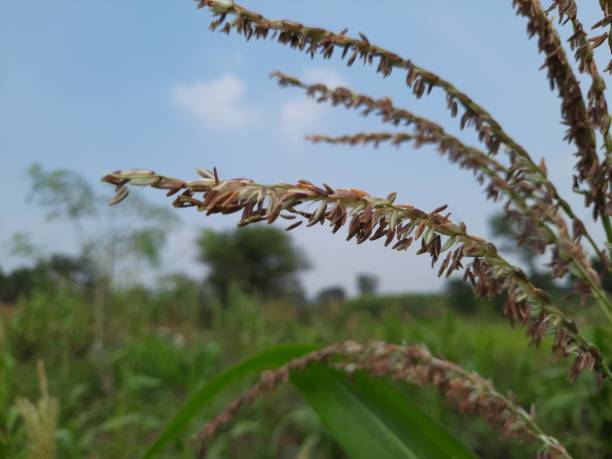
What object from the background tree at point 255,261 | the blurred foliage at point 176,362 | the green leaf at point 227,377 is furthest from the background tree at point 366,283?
the green leaf at point 227,377

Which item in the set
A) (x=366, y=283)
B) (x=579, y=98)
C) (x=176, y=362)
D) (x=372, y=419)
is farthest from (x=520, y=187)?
(x=366, y=283)

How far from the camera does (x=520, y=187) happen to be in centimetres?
122

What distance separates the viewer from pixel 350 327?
7516 millimetres

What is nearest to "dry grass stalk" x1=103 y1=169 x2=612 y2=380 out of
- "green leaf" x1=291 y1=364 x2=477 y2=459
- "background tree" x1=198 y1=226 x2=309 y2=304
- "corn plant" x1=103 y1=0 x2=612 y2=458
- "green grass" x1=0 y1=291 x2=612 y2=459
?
"corn plant" x1=103 y1=0 x2=612 y2=458

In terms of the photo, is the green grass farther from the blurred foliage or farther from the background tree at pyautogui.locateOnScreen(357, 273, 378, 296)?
the background tree at pyautogui.locateOnScreen(357, 273, 378, 296)

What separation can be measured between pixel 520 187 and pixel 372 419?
0.56 meters

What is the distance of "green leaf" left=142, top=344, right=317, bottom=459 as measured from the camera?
131 cm

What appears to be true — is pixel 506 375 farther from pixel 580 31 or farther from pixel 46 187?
pixel 46 187

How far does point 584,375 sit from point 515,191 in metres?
1.93

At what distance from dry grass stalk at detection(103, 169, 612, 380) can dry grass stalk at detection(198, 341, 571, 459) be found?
7.4 inches

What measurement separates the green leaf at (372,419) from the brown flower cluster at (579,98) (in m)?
0.53

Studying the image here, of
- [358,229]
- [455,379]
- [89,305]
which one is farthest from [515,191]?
[89,305]

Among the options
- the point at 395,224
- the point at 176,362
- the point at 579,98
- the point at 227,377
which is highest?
the point at 579,98

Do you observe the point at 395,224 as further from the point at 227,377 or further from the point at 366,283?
the point at 366,283
